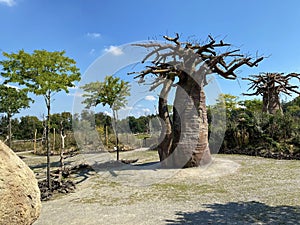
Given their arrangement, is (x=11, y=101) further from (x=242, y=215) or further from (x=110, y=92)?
(x=242, y=215)

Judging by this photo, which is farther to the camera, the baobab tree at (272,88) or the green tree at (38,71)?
the baobab tree at (272,88)

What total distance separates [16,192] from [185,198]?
4312 millimetres

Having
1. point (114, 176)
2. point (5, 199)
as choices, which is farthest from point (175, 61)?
point (5, 199)

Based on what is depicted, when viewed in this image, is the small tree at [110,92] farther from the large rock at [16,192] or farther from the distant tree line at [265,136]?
the large rock at [16,192]

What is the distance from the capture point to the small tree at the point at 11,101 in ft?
41.2

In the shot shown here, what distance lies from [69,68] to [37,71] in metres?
1.09

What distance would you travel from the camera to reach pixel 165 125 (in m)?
10.4

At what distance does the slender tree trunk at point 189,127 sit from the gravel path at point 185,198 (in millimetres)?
660

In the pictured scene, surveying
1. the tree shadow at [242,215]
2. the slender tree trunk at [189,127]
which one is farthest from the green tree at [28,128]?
the tree shadow at [242,215]

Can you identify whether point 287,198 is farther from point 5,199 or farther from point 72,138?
point 72,138

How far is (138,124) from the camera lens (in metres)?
26.4

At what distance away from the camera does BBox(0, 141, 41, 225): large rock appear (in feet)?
9.58

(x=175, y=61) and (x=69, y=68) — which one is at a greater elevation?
(x=175, y=61)

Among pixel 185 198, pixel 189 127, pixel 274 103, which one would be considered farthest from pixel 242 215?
pixel 274 103
